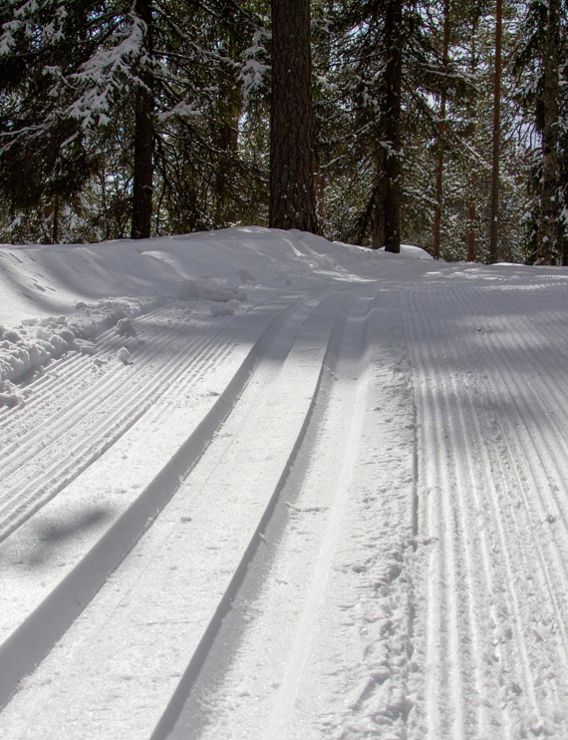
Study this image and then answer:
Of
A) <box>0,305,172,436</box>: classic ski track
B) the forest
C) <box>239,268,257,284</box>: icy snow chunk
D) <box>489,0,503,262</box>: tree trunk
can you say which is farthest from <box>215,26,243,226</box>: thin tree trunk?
<box>0,305,172,436</box>: classic ski track

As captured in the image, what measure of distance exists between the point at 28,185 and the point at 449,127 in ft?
28.8

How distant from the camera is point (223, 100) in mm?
10633

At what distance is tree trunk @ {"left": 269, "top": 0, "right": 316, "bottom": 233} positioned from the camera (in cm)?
849

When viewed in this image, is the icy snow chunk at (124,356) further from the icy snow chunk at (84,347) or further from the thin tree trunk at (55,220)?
the thin tree trunk at (55,220)

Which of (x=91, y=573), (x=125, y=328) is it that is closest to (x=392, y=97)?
(x=125, y=328)

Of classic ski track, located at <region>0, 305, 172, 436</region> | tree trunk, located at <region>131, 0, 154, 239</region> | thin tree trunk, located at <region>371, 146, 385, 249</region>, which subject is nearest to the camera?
classic ski track, located at <region>0, 305, 172, 436</region>

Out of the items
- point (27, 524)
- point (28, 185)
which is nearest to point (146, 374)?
point (27, 524)

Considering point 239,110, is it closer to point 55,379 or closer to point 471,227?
point 55,379

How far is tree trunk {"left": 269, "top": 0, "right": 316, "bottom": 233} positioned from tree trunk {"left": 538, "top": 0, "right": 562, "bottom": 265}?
5.68 m

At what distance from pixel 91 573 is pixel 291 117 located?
319 inches

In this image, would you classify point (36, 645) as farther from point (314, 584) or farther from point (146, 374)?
point (146, 374)

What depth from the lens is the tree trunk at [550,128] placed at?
1211cm

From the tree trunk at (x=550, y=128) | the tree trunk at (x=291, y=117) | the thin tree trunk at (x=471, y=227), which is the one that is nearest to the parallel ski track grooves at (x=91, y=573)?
the tree trunk at (x=291, y=117)

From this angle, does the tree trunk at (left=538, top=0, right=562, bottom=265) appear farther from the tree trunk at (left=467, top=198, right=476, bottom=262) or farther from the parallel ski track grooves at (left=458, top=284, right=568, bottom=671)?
the parallel ski track grooves at (left=458, top=284, right=568, bottom=671)
